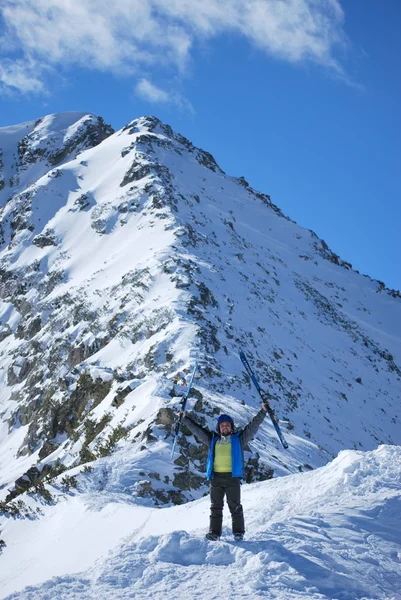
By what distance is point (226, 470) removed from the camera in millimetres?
6906

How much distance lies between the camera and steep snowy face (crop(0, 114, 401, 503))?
1906 cm

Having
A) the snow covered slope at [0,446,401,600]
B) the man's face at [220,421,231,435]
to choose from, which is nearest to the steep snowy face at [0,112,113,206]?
the snow covered slope at [0,446,401,600]

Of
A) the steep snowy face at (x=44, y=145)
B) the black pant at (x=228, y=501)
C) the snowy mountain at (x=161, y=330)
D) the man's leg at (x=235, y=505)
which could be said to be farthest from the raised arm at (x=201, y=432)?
the steep snowy face at (x=44, y=145)

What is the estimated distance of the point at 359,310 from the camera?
54156mm

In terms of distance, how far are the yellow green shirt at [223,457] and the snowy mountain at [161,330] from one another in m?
6.39

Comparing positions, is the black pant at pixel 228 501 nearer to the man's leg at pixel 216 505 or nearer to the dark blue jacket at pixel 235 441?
the man's leg at pixel 216 505

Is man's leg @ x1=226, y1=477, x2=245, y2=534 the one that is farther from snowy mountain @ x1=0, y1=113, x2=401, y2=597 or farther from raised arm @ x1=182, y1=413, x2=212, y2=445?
snowy mountain @ x1=0, y1=113, x2=401, y2=597

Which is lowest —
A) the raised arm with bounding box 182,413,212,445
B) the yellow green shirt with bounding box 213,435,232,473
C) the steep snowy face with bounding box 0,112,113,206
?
the yellow green shirt with bounding box 213,435,232,473

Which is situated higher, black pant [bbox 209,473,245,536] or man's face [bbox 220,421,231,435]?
man's face [bbox 220,421,231,435]

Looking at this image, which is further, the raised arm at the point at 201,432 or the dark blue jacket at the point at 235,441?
the raised arm at the point at 201,432

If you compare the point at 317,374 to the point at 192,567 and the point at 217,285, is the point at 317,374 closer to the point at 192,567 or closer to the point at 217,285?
the point at 217,285

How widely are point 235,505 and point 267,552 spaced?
95 centimetres

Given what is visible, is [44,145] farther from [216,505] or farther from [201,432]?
[216,505]

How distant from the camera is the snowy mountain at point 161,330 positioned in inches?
661
